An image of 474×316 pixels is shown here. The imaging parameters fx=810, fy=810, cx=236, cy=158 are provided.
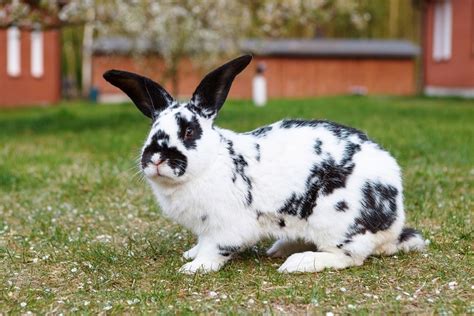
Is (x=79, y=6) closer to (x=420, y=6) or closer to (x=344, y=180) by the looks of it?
(x=344, y=180)

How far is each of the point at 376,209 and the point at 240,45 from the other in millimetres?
18805

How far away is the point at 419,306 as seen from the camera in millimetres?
4062

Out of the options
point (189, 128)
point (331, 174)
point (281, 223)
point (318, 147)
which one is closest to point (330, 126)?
point (318, 147)

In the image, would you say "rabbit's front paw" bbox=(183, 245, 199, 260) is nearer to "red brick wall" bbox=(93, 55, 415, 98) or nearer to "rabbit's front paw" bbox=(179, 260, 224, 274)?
"rabbit's front paw" bbox=(179, 260, 224, 274)

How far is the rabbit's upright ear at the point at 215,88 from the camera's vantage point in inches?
184

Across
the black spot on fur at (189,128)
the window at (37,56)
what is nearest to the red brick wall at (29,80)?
the window at (37,56)

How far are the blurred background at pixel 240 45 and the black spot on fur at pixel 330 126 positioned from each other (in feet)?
28.6

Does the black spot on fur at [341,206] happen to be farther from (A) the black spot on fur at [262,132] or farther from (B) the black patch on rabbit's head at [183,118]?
(A) the black spot on fur at [262,132]

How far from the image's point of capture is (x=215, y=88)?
4719mm

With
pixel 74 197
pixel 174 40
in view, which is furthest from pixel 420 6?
pixel 74 197

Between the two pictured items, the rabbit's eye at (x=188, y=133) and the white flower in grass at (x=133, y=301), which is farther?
the rabbit's eye at (x=188, y=133)

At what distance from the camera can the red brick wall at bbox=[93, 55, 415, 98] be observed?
3750cm

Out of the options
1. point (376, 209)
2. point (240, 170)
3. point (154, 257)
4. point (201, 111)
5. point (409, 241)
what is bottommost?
point (154, 257)

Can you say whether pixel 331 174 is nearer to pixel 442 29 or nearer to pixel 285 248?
pixel 285 248
